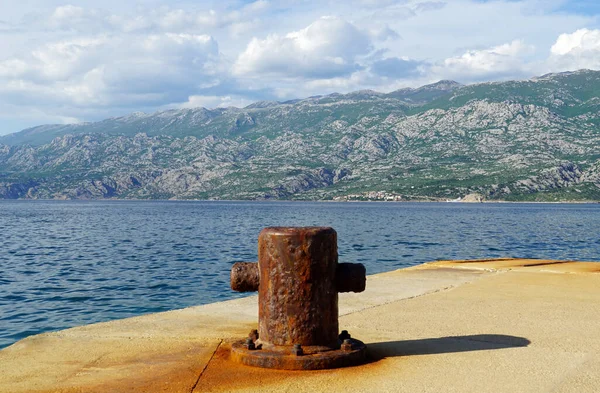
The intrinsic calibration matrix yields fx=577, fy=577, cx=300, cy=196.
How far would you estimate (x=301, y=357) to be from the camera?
6.03m

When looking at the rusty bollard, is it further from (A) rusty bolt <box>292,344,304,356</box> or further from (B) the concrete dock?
(B) the concrete dock

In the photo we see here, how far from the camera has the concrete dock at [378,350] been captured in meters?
5.49

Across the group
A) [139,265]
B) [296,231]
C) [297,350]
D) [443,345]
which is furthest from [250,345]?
[139,265]

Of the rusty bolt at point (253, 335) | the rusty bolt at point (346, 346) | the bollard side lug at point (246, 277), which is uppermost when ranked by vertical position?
the bollard side lug at point (246, 277)

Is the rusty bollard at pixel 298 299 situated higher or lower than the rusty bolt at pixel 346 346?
higher

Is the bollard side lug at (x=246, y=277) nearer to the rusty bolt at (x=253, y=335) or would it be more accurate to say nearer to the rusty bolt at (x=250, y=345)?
the rusty bolt at (x=253, y=335)

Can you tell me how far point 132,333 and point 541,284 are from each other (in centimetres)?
892

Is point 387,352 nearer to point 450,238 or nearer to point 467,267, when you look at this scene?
point 467,267

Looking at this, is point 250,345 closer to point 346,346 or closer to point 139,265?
point 346,346

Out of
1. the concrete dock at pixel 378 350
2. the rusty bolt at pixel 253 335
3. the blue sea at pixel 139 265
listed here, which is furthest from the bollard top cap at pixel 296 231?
the blue sea at pixel 139 265

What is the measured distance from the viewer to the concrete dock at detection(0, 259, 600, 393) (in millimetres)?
5488

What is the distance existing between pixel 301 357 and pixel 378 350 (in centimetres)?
124

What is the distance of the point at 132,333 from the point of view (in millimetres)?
7816

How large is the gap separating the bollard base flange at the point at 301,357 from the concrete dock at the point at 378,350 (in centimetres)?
9
